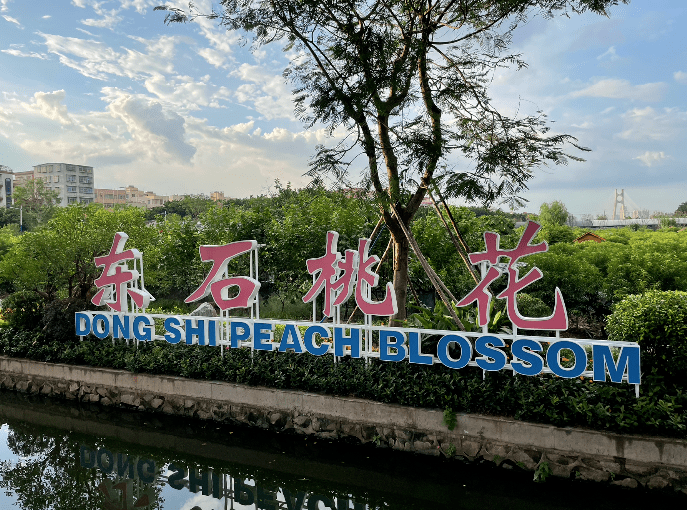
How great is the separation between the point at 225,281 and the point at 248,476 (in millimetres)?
3037

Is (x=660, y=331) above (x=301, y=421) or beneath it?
above

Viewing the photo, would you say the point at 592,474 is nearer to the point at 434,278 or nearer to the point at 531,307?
the point at 434,278

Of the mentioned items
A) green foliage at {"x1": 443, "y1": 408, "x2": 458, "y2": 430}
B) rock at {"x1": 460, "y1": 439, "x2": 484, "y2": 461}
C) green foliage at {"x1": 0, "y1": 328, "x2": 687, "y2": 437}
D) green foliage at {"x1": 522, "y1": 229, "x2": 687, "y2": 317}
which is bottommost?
rock at {"x1": 460, "y1": 439, "x2": 484, "y2": 461}

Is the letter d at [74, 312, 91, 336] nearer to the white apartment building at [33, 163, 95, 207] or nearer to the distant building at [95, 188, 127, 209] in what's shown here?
the white apartment building at [33, 163, 95, 207]

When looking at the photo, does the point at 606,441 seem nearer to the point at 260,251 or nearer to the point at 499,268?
the point at 499,268

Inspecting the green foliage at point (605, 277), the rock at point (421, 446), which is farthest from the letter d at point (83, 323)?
the green foliage at point (605, 277)

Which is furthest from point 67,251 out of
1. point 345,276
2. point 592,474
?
point 592,474

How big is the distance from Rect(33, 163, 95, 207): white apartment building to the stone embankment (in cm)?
6971

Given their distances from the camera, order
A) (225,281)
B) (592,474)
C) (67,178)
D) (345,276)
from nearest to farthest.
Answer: (592,474), (345,276), (225,281), (67,178)

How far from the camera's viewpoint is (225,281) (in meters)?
7.91

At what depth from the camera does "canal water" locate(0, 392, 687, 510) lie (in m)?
5.47

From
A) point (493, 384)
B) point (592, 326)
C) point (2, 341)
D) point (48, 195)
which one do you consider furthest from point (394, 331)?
point (48, 195)

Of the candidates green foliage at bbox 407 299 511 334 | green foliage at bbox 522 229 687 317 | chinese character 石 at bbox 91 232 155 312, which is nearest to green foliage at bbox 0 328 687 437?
green foliage at bbox 407 299 511 334

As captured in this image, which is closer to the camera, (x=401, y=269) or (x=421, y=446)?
(x=421, y=446)
